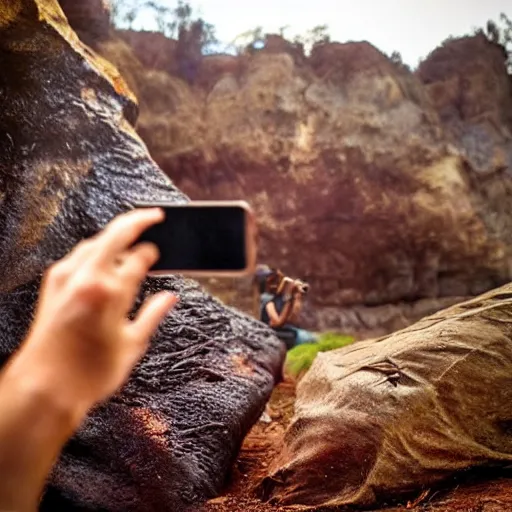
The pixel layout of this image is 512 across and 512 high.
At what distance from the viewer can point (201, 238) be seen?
100cm

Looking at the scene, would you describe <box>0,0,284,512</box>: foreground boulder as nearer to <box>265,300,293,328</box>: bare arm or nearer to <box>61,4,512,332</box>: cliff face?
<box>265,300,293,328</box>: bare arm

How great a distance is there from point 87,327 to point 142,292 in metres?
1.86

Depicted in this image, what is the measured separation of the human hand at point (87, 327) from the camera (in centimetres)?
64

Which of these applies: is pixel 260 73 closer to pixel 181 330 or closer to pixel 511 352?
pixel 181 330

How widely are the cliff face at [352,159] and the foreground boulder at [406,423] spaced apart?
5.22m

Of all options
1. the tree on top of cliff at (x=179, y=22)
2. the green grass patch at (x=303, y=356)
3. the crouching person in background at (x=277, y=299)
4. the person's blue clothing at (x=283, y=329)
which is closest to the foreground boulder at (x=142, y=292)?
the crouching person in background at (x=277, y=299)

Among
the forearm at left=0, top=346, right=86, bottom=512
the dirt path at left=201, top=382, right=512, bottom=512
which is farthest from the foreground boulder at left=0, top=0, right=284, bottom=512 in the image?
the forearm at left=0, top=346, right=86, bottom=512

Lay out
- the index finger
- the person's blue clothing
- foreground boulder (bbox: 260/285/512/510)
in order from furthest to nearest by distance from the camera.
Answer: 1. the person's blue clothing
2. foreground boulder (bbox: 260/285/512/510)
3. the index finger

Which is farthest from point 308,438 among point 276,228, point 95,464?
point 276,228

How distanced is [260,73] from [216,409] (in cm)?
609

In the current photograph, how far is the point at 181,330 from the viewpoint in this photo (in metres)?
2.57

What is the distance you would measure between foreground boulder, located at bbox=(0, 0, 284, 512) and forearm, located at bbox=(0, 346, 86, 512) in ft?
4.70

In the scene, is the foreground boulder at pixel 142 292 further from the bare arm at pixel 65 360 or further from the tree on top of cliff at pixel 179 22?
the tree on top of cliff at pixel 179 22

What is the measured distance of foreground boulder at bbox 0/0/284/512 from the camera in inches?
76.4
